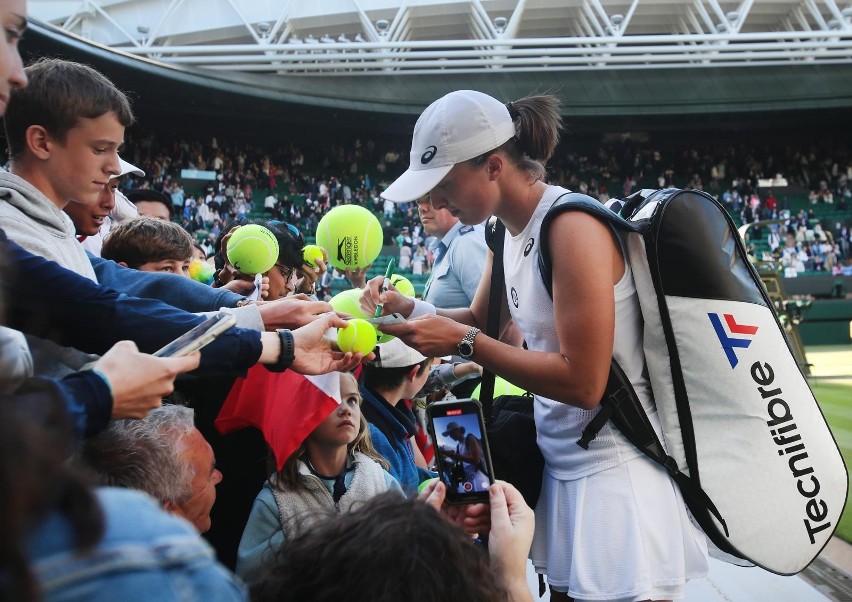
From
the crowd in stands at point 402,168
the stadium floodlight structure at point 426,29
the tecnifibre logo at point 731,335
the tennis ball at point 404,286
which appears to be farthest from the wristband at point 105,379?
the stadium floodlight structure at point 426,29

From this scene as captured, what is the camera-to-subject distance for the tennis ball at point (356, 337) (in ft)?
6.36

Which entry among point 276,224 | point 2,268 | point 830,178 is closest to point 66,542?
point 2,268

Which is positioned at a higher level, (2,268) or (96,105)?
(96,105)

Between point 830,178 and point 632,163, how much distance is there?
7.84 meters

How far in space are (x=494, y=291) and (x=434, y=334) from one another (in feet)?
1.32

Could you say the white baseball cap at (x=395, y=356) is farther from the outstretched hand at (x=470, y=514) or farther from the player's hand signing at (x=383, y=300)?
the outstretched hand at (x=470, y=514)

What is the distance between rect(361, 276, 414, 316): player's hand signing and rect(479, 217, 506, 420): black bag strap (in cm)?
28

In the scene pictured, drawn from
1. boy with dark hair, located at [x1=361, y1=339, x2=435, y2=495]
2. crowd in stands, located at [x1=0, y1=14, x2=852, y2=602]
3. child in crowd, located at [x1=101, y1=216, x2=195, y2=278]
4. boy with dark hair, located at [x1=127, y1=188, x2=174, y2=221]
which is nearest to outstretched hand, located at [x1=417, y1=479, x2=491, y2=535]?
crowd in stands, located at [x1=0, y1=14, x2=852, y2=602]

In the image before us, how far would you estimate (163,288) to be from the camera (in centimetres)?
230

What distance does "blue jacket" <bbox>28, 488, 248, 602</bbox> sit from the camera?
498mm

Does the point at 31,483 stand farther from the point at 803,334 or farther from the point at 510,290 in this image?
the point at 803,334

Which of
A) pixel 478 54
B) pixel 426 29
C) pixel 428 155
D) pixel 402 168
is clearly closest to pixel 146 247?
pixel 428 155

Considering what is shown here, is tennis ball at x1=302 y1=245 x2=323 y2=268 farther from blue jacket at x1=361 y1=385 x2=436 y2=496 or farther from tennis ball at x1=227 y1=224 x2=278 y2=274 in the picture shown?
blue jacket at x1=361 y1=385 x2=436 y2=496

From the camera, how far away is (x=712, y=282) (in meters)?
1.81
